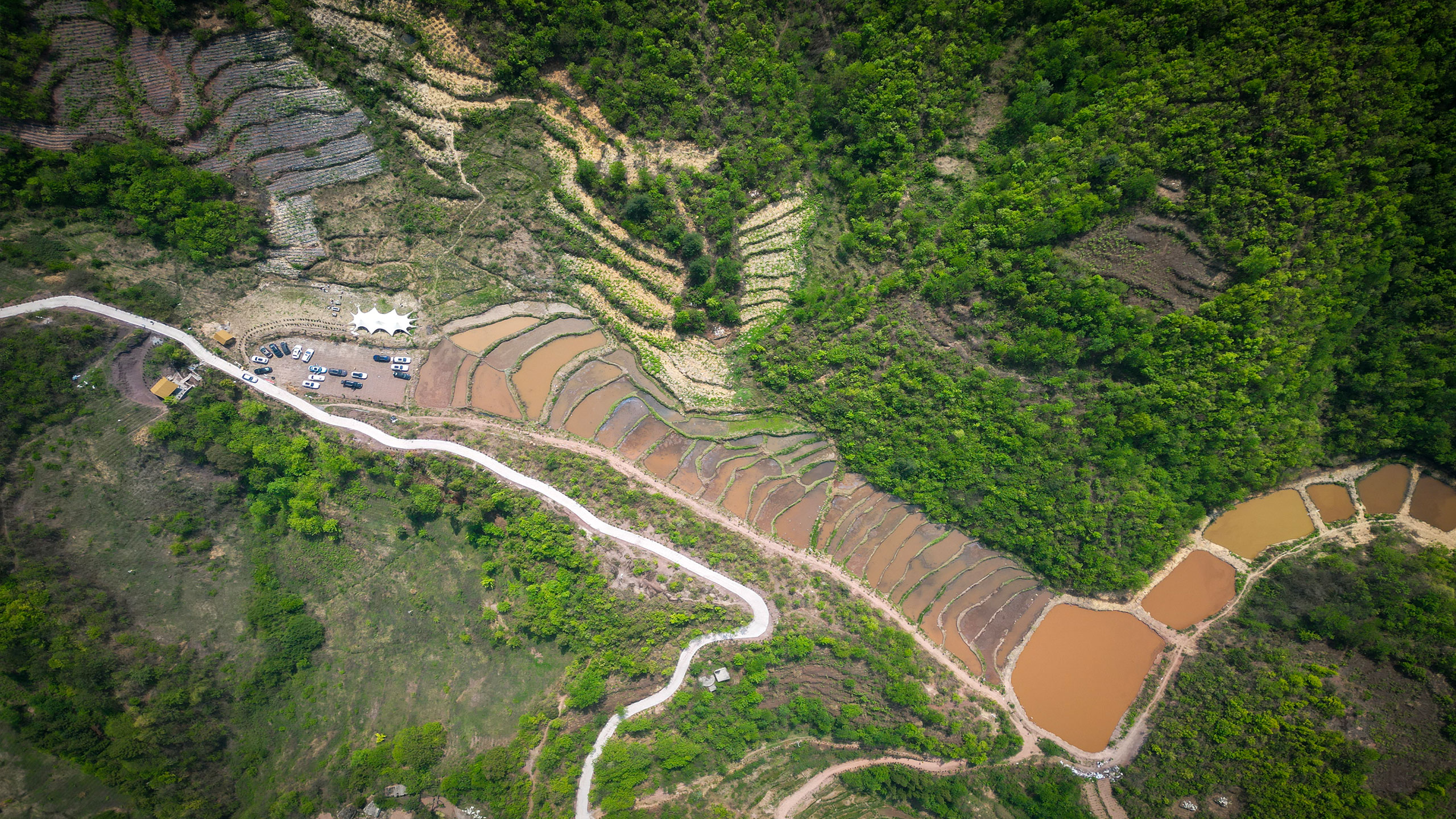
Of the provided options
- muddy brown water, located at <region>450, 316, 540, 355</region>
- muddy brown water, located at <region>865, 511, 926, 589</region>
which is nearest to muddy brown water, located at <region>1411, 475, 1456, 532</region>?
muddy brown water, located at <region>865, 511, 926, 589</region>

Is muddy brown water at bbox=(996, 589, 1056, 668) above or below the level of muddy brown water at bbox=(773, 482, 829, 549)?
below

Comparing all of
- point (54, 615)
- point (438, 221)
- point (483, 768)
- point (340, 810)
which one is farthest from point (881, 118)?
point (54, 615)

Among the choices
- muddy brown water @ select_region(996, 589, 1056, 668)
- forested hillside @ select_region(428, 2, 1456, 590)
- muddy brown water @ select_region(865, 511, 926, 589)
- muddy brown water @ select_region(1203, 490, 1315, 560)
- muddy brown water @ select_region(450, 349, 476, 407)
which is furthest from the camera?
muddy brown water @ select_region(865, 511, 926, 589)

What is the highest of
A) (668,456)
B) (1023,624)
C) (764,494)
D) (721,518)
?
(668,456)

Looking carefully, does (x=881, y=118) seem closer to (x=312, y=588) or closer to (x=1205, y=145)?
(x=1205, y=145)

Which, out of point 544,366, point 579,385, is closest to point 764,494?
point 579,385

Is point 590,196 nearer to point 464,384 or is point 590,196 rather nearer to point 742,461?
point 464,384

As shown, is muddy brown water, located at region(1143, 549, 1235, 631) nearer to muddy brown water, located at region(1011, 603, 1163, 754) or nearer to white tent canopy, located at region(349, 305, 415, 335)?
muddy brown water, located at region(1011, 603, 1163, 754)
